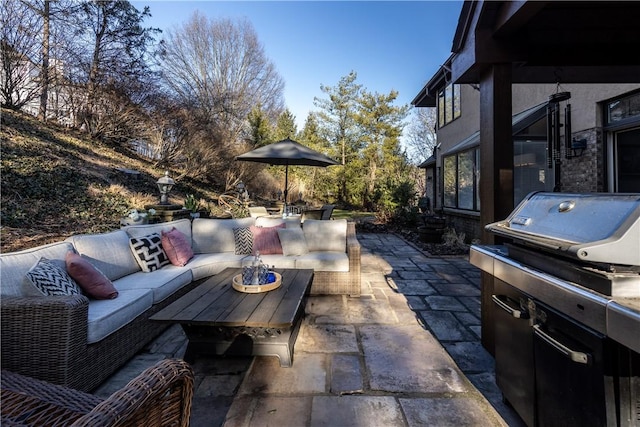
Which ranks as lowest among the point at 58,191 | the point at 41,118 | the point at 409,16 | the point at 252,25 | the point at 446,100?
the point at 58,191

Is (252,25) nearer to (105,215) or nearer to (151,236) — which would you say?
(105,215)

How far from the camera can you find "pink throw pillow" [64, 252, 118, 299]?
2.49m

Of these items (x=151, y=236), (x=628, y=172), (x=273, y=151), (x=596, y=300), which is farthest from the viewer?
(x=273, y=151)

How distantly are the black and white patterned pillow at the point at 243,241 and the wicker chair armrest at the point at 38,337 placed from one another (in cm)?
248

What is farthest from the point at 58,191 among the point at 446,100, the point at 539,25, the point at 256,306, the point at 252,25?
the point at 252,25

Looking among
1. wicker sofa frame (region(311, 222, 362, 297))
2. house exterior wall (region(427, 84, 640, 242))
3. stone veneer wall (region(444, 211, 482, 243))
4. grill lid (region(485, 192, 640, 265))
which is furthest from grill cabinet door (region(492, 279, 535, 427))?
stone veneer wall (region(444, 211, 482, 243))

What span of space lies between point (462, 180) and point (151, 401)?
29.1ft

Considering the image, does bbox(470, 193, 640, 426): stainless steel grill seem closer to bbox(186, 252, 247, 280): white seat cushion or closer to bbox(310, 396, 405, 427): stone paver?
bbox(310, 396, 405, 427): stone paver

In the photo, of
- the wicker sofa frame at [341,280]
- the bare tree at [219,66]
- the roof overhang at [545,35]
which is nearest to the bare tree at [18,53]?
the bare tree at [219,66]

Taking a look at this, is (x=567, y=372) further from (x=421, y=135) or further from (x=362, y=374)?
(x=421, y=135)

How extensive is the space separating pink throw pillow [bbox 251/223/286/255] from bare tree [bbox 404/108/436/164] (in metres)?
19.1

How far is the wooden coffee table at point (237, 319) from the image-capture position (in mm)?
2119

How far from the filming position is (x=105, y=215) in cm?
660

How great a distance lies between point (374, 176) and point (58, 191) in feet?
44.2
